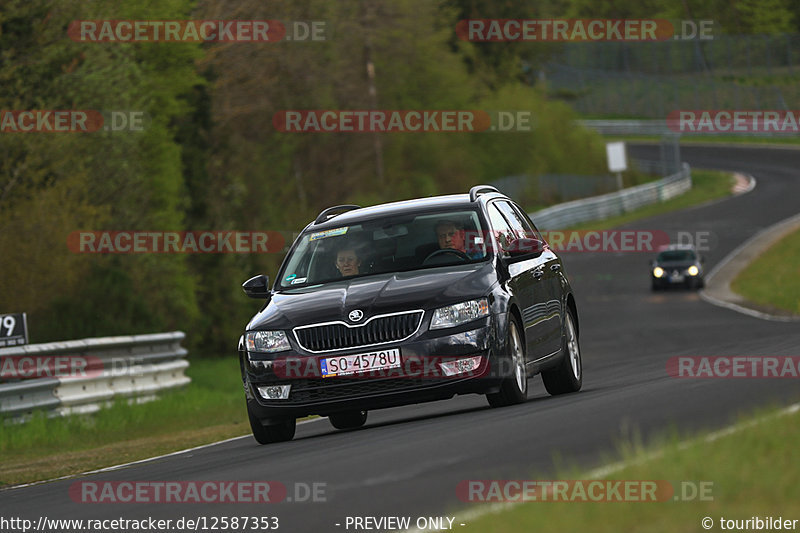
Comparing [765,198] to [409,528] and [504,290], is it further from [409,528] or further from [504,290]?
[409,528]

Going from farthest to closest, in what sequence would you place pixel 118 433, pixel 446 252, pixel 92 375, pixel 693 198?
pixel 693 198 → pixel 92 375 → pixel 118 433 → pixel 446 252

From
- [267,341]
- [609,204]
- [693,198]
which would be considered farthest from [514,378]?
[693,198]

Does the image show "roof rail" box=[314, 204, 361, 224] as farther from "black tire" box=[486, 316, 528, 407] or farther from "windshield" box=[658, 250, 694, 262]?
"windshield" box=[658, 250, 694, 262]

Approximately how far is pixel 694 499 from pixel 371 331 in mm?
5452

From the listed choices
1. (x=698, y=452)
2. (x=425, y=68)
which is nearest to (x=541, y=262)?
(x=698, y=452)

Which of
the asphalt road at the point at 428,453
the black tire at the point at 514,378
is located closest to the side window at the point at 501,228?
the black tire at the point at 514,378

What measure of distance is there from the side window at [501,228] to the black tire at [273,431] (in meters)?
2.27

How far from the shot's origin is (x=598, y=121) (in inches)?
4200

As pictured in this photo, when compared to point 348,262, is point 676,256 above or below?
below

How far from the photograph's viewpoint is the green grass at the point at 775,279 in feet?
113

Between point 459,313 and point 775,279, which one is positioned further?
point 775,279

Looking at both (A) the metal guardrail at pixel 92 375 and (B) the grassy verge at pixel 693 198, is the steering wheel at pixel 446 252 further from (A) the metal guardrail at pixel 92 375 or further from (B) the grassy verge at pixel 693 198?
(B) the grassy verge at pixel 693 198

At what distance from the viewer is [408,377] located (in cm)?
1085

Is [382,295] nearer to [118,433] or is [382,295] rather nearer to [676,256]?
[118,433]
